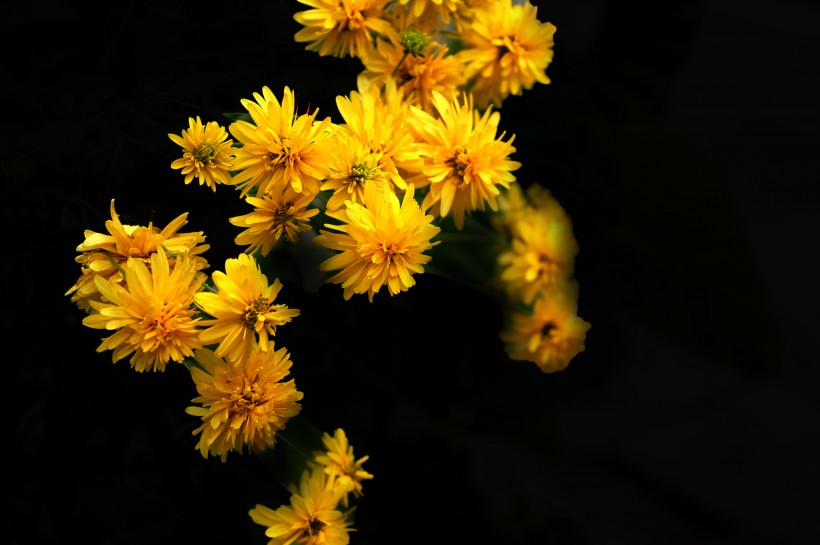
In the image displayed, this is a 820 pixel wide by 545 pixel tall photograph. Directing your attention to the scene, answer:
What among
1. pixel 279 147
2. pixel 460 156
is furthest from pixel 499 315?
pixel 279 147

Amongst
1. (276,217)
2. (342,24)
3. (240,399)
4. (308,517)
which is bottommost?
(308,517)

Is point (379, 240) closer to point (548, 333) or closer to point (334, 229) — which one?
point (334, 229)

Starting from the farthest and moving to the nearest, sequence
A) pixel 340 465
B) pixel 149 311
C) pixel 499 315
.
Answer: pixel 499 315 → pixel 340 465 → pixel 149 311

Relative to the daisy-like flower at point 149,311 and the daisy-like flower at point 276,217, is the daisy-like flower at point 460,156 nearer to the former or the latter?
the daisy-like flower at point 276,217

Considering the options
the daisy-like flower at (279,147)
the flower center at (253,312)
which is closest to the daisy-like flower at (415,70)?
the daisy-like flower at (279,147)

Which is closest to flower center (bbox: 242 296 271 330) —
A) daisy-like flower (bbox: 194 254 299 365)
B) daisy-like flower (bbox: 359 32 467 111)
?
daisy-like flower (bbox: 194 254 299 365)

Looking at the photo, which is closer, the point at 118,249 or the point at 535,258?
the point at 118,249
